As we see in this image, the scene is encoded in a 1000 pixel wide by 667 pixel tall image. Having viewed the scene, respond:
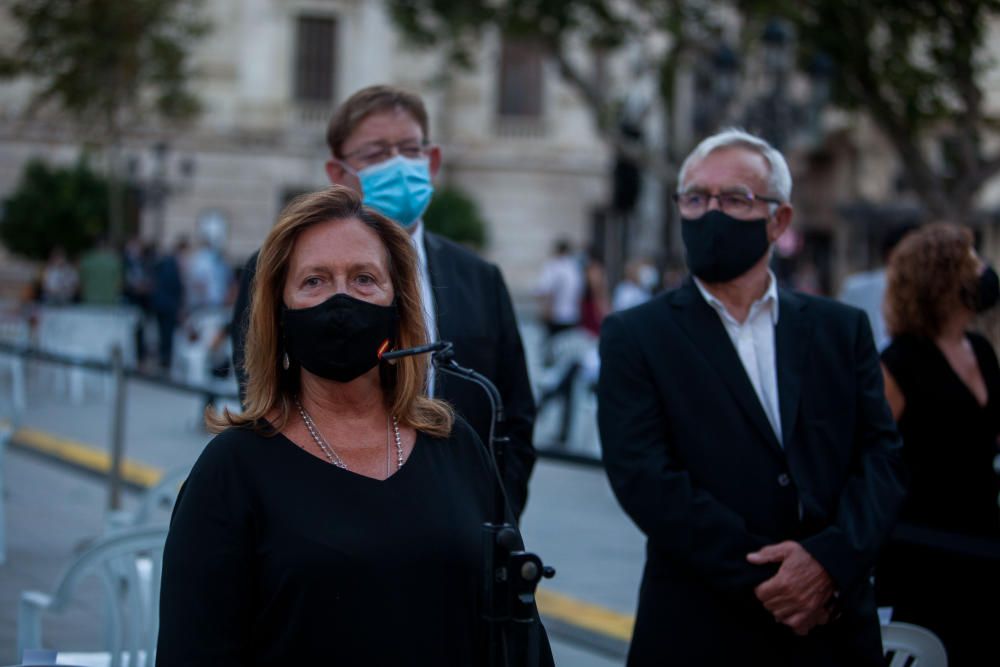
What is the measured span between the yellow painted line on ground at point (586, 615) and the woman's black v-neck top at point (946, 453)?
2690 mm

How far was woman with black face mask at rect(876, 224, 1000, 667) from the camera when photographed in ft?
13.8

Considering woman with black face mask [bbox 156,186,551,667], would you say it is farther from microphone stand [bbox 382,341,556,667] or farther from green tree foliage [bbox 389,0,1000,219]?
green tree foliage [bbox 389,0,1000,219]

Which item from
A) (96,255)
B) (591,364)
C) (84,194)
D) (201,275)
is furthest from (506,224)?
(591,364)

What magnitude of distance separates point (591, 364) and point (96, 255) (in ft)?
35.0

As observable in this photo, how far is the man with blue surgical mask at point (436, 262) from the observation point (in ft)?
13.8

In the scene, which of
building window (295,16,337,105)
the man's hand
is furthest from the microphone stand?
building window (295,16,337,105)

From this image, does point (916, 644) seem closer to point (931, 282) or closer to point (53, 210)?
point (931, 282)

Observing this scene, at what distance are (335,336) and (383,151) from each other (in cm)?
164

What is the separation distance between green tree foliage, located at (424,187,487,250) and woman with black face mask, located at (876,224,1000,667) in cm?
3438

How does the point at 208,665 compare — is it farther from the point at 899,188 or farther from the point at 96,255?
the point at 899,188

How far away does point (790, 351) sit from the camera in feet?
12.6

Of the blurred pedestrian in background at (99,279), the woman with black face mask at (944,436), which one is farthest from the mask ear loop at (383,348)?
the blurred pedestrian in background at (99,279)

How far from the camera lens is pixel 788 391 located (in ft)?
12.3

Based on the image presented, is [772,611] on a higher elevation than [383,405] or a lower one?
lower
